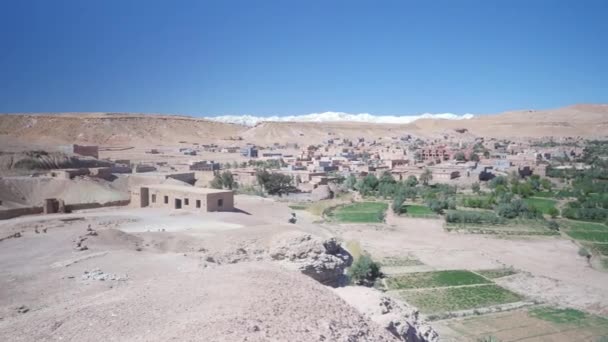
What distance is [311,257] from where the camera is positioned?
12.7 m

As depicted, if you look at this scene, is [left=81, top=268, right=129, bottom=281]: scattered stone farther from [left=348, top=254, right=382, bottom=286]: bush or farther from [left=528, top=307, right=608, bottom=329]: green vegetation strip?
[left=528, top=307, right=608, bottom=329]: green vegetation strip

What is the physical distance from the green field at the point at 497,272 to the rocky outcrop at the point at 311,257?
1218 cm

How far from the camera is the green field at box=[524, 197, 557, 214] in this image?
38.6m

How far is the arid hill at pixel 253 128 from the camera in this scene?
88.5m

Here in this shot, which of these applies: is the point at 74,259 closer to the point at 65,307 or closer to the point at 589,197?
the point at 65,307

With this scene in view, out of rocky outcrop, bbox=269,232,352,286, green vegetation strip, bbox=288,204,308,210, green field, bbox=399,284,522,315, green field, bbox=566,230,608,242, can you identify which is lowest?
green field, bbox=399,284,522,315

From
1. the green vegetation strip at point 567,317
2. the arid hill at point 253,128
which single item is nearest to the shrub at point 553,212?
the green vegetation strip at point 567,317

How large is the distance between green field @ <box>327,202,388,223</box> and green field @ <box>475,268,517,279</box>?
38.9 ft

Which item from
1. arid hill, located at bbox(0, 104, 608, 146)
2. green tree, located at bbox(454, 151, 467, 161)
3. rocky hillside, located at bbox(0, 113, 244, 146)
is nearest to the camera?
green tree, located at bbox(454, 151, 467, 161)

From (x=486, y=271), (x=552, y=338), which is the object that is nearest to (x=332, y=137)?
(x=486, y=271)

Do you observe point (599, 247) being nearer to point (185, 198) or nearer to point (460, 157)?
point (185, 198)

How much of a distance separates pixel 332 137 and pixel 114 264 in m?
103

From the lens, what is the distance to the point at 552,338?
16359mm

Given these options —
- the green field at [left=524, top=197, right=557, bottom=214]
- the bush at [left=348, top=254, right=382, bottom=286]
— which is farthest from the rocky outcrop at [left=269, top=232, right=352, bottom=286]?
the green field at [left=524, top=197, right=557, bottom=214]
